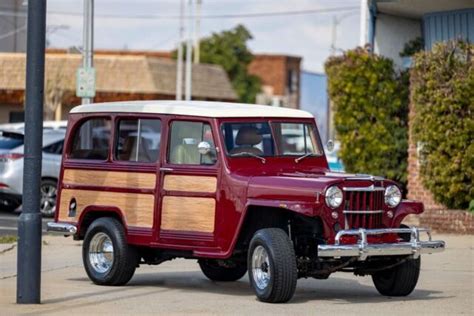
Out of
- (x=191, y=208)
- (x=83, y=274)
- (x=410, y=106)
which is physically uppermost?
(x=410, y=106)

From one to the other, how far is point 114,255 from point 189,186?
125 centimetres

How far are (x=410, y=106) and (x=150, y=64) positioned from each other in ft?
97.2

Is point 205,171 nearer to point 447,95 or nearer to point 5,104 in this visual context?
point 447,95

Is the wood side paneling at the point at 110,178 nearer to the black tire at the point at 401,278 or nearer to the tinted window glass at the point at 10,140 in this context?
the black tire at the point at 401,278

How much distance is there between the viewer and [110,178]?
1405 cm

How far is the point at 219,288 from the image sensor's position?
14.2m

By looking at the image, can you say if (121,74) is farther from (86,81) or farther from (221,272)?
(221,272)

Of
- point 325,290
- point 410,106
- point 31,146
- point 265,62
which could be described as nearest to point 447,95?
point 410,106

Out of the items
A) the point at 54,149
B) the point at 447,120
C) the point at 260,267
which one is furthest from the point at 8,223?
the point at 260,267

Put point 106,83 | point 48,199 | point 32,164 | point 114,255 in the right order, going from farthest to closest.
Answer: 1. point 106,83
2. point 48,199
3. point 114,255
4. point 32,164

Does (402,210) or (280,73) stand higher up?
(280,73)

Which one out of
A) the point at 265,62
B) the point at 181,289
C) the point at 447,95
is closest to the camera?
the point at 181,289

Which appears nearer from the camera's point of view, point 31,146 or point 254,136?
point 31,146

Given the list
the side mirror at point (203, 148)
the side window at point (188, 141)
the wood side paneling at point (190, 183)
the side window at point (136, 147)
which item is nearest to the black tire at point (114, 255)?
the side window at point (136, 147)
